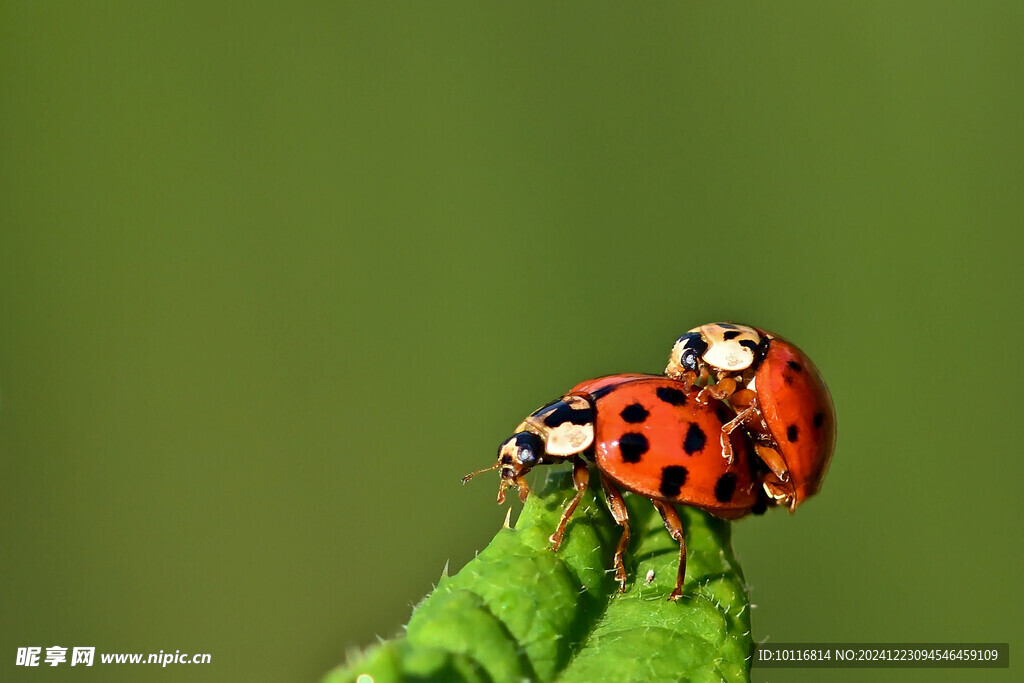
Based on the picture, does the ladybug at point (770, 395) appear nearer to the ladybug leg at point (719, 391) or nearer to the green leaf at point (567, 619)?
the ladybug leg at point (719, 391)

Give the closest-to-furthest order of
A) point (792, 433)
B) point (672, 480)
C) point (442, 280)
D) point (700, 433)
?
point (672, 480) < point (700, 433) < point (792, 433) < point (442, 280)

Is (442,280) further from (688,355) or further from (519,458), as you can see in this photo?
(519,458)

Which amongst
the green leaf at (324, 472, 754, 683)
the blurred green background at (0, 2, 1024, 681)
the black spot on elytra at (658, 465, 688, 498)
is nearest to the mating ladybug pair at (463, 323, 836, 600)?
the black spot on elytra at (658, 465, 688, 498)

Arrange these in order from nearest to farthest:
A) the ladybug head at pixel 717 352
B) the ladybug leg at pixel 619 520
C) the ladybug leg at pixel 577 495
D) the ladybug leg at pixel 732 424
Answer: the ladybug leg at pixel 577 495 < the ladybug leg at pixel 619 520 < the ladybug leg at pixel 732 424 < the ladybug head at pixel 717 352

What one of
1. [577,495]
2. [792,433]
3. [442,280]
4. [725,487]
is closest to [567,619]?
[577,495]

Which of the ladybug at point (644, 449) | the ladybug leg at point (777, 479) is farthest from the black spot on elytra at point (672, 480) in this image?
the ladybug leg at point (777, 479)

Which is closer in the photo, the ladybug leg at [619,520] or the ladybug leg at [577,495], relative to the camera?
the ladybug leg at [577,495]
